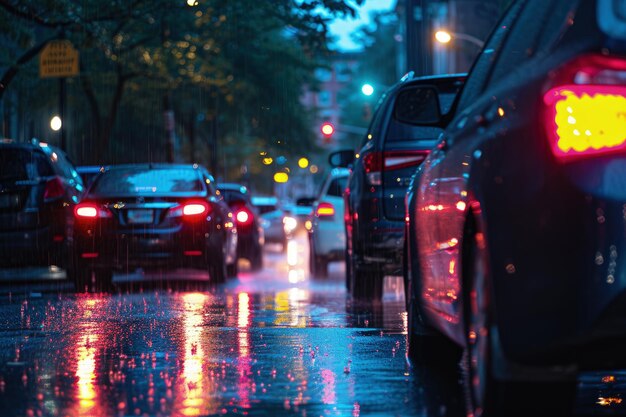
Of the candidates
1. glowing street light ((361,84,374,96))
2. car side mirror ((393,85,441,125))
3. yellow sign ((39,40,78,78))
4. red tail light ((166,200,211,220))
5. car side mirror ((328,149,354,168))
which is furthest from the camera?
glowing street light ((361,84,374,96))

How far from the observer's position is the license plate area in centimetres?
1647

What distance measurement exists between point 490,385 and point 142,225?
1167 centimetres

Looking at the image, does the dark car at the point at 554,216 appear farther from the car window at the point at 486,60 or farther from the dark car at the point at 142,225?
the dark car at the point at 142,225

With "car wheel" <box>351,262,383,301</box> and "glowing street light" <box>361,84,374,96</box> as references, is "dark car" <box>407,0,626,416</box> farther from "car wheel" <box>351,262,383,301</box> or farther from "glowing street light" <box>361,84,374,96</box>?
"glowing street light" <box>361,84,374,96</box>

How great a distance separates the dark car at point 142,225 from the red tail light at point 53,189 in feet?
2.18

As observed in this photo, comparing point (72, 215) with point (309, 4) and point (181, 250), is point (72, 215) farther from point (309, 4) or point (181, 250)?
point (309, 4)

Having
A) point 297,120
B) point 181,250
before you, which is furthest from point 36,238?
point 297,120

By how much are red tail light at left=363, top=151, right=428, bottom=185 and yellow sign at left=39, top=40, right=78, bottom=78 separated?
47.8ft

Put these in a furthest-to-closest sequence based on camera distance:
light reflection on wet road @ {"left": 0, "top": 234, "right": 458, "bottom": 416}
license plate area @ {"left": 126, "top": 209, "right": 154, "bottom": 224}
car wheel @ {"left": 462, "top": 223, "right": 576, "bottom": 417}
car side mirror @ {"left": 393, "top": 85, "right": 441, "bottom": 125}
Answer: license plate area @ {"left": 126, "top": 209, "right": 154, "bottom": 224} < car side mirror @ {"left": 393, "top": 85, "right": 441, "bottom": 125} < light reflection on wet road @ {"left": 0, "top": 234, "right": 458, "bottom": 416} < car wheel @ {"left": 462, "top": 223, "right": 576, "bottom": 417}

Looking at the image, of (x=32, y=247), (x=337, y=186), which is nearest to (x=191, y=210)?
(x=32, y=247)

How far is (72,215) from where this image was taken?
1731 cm

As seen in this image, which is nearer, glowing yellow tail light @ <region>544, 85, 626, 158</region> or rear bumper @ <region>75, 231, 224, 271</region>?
glowing yellow tail light @ <region>544, 85, 626, 158</region>

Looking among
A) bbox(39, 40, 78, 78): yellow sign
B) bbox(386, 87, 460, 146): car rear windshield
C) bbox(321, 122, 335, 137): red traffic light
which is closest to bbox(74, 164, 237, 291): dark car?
bbox(386, 87, 460, 146): car rear windshield

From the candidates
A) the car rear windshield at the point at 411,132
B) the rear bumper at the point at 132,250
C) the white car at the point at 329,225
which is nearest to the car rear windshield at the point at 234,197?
the white car at the point at 329,225
